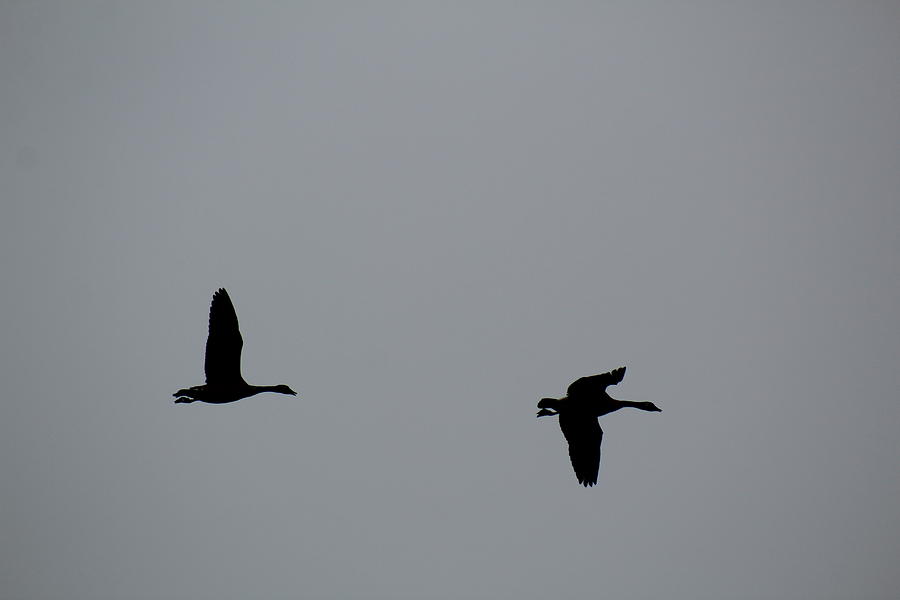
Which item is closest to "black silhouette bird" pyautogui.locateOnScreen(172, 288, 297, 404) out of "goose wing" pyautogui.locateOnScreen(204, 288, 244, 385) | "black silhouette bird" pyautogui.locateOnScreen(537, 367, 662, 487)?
"goose wing" pyautogui.locateOnScreen(204, 288, 244, 385)

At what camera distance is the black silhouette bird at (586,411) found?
17.1m

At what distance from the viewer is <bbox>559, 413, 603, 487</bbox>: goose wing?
1877cm

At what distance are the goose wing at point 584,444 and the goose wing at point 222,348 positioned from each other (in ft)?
24.0

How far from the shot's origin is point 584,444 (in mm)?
18969

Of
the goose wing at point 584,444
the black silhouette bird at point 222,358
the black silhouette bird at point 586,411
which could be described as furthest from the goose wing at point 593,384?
the black silhouette bird at point 222,358

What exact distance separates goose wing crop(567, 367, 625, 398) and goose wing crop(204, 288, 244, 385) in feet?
24.3

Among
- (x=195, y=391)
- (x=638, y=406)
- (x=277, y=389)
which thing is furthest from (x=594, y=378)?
(x=195, y=391)

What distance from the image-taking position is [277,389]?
19.8 metres

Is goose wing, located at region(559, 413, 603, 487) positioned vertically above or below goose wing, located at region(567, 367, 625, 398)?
below

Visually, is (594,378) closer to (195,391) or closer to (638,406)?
(638,406)

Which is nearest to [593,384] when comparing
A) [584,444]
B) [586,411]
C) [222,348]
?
Answer: [586,411]

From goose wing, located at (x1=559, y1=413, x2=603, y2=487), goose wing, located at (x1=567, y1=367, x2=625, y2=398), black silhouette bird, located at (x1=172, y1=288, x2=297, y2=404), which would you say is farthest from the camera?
black silhouette bird, located at (x1=172, y1=288, x2=297, y2=404)

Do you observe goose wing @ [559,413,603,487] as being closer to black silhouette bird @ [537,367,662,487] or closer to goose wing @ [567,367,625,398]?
black silhouette bird @ [537,367,662,487]

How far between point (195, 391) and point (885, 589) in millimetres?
125138
